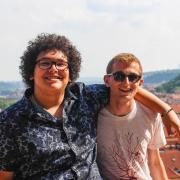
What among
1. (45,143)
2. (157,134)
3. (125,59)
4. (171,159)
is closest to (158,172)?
(157,134)

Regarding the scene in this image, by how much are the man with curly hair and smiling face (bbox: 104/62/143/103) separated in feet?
0.47

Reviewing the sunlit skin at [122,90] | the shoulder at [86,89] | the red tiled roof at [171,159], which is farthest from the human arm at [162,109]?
the red tiled roof at [171,159]

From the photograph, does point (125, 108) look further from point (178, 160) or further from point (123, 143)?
point (178, 160)

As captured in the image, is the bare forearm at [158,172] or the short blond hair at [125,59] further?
the bare forearm at [158,172]

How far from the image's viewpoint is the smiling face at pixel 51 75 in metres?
2.68

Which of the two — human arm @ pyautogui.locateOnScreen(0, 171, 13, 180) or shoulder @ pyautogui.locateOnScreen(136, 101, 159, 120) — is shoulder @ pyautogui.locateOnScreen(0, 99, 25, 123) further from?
shoulder @ pyautogui.locateOnScreen(136, 101, 159, 120)

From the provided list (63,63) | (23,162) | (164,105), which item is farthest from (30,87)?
(164,105)

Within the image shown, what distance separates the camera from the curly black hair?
2.79 m

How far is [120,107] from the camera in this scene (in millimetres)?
2965

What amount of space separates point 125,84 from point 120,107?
14 centimetres

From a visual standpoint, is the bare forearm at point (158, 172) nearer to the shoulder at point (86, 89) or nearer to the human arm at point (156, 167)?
the human arm at point (156, 167)

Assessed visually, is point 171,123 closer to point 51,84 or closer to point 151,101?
point 151,101

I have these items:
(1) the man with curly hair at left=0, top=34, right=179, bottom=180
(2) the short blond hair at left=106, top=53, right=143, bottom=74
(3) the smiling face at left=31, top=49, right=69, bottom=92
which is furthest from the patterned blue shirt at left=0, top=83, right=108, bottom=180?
(2) the short blond hair at left=106, top=53, right=143, bottom=74

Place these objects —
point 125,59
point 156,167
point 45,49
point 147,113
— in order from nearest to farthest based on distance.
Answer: point 45,49 → point 125,59 → point 147,113 → point 156,167
